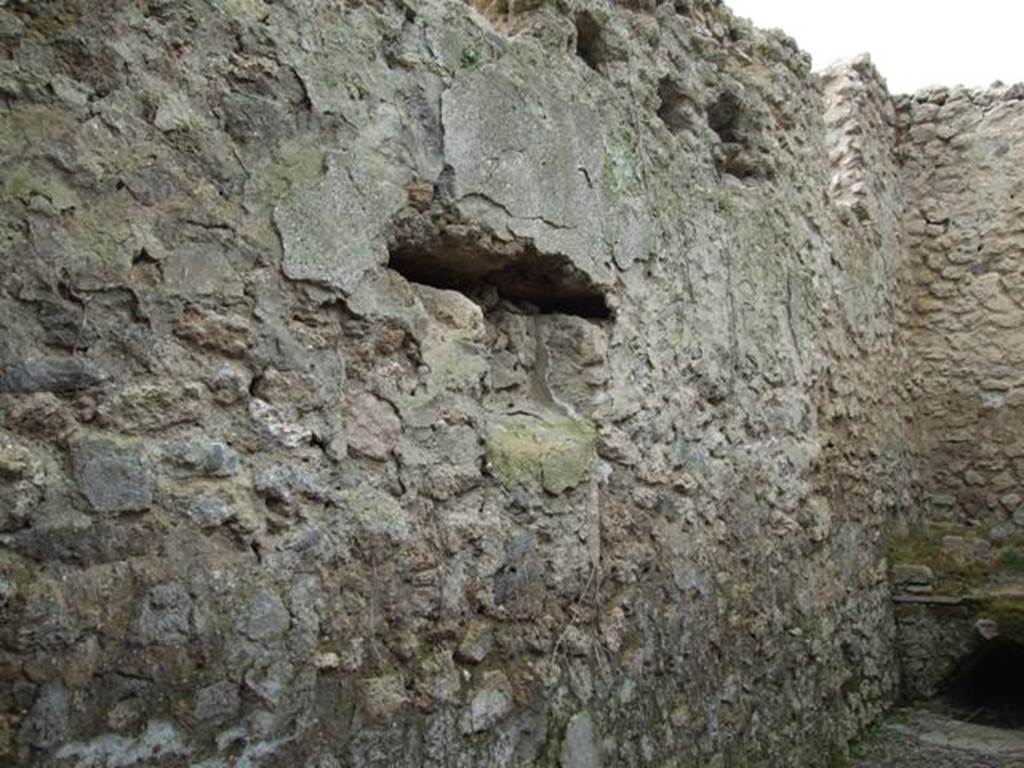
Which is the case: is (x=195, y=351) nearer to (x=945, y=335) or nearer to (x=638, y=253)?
(x=638, y=253)

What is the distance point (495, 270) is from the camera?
264 centimetres

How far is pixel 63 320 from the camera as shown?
65.5 inches

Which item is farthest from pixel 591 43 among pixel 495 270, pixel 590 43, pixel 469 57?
pixel 495 270

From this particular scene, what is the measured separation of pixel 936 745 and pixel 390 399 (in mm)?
3118

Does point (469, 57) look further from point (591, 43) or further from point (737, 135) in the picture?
point (737, 135)

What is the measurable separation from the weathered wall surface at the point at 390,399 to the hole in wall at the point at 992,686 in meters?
1.24

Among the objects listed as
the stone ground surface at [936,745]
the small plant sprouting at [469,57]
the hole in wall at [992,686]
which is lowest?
the stone ground surface at [936,745]

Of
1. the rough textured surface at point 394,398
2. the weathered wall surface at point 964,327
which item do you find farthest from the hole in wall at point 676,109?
the weathered wall surface at point 964,327

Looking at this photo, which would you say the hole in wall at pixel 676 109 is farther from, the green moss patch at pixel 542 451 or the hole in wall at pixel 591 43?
the green moss patch at pixel 542 451

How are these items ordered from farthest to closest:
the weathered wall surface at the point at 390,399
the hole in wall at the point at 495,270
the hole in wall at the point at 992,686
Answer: the hole in wall at the point at 992,686
the hole in wall at the point at 495,270
the weathered wall surface at the point at 390,399

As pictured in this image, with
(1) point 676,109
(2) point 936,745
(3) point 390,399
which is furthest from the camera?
(2) point 936,745

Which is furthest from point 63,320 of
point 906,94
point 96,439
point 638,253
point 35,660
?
point 906,94

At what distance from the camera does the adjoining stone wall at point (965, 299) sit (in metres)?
5.31

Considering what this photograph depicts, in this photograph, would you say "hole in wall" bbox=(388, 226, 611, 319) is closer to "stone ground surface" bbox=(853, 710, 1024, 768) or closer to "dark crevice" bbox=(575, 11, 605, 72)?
"dark crevice" bbox=(575, 11, 605, 72)
